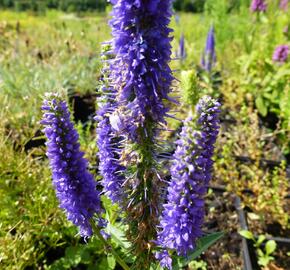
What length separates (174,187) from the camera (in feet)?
4.06

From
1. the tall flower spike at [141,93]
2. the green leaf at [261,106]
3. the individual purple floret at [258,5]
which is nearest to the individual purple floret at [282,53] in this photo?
the green leaf at [261,106]

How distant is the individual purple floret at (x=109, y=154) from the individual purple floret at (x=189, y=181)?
29 cm

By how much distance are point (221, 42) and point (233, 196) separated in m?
3.65

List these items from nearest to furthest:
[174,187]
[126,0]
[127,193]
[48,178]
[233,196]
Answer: [126,0] < [174,187] < [127,193] < [48,178] < [233,196]

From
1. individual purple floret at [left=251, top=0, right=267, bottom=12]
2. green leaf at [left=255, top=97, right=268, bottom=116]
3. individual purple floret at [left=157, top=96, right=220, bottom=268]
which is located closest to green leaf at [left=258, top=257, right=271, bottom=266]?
individual purple floret at [left=157, top=96, right=220, bottom=268]

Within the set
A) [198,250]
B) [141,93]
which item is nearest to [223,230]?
[198,250]

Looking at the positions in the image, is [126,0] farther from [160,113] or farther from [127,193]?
[127,193]

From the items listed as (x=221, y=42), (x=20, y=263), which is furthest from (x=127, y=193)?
(x=221, y=42)

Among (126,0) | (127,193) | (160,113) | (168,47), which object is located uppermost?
(126,0)

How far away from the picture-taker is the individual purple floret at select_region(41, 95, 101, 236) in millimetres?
1357

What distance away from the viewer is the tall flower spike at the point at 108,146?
1.46 m

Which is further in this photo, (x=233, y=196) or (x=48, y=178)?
(x=233, y=196)

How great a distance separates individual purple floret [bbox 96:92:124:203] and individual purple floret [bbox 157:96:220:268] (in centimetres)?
29

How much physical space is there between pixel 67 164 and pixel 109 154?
0.66 feet
